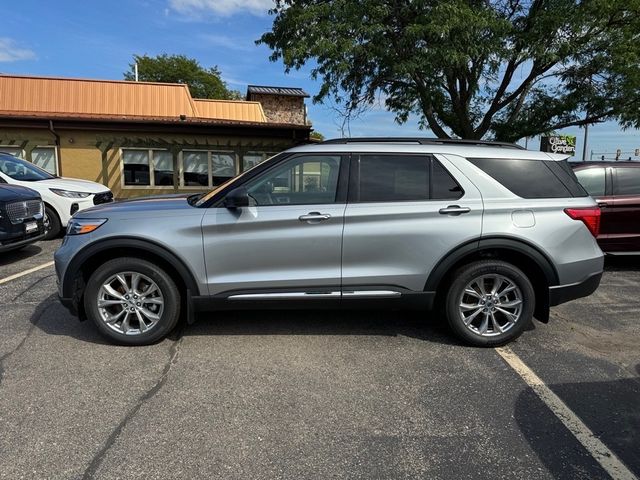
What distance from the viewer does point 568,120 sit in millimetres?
15570

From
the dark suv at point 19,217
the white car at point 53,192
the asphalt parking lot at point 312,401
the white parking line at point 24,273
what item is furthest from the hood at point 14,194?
the asphalt parking lot at point 312,401

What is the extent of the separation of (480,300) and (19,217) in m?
6.80

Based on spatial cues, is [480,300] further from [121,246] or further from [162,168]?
[162,168]

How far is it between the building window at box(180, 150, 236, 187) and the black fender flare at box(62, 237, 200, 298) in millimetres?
13055

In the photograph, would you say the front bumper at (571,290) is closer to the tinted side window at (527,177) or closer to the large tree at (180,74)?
the tinted side window at (527,177)

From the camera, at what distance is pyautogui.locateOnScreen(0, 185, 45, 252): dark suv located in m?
6.90

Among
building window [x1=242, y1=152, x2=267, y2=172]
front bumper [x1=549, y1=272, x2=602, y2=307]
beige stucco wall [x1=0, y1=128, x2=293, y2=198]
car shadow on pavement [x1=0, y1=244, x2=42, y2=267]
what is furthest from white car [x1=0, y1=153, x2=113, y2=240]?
front bumper [x1=549, y1=272, x2=602, y2=307]

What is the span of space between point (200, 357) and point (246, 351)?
0.38 meters

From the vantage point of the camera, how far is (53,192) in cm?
916

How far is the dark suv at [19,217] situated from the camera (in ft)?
22.6

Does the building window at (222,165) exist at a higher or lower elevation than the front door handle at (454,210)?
higher

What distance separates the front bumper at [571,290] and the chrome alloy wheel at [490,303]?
28cm

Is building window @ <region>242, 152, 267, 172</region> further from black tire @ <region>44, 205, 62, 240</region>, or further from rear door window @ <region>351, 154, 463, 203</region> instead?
rear door window @ <region>351, 154, 463, 203</region>

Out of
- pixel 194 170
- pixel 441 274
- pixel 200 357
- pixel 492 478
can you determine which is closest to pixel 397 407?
pixel 492 478
